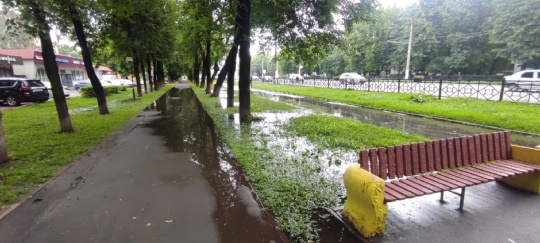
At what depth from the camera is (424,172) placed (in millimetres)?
4258

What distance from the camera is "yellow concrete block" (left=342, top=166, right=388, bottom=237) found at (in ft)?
10.8

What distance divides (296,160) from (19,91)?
2039 cm

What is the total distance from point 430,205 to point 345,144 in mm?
3386

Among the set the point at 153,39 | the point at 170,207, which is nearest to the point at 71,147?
the point at 170,207

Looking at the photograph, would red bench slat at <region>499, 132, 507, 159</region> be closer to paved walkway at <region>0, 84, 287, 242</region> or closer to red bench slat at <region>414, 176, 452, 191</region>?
red bench slat at <region>414, 176, 452, 191</region>

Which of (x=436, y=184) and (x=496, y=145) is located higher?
(x=496, y=145)

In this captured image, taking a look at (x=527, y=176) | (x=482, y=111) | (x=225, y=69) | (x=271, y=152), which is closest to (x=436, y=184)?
(x=527, y=176)

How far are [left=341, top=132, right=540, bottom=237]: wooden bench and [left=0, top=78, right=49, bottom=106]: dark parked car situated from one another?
2214 centimetres

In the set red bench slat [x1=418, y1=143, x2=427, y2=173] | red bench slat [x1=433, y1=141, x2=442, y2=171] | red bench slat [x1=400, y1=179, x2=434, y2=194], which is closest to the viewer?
red bench slat [x1=400, y1=179, x2=434, y2=194]

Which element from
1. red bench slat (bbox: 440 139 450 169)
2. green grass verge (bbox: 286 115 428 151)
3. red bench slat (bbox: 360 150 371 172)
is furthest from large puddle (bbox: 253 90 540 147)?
red bench slat (bbox: 360 150 371 172)

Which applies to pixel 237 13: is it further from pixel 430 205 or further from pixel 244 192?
pixel 430 205

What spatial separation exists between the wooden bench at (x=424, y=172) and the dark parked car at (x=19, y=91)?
22144mm

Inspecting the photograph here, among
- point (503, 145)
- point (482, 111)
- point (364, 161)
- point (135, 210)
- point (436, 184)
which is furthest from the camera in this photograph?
point (482, 111)

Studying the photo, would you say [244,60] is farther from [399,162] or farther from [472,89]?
[472,89]
